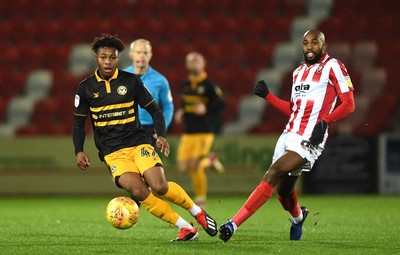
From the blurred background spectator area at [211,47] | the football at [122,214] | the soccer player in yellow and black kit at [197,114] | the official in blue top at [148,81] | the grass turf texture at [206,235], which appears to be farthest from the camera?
the blurred background spectator area at [211,47]

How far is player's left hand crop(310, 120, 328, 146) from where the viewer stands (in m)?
6.94

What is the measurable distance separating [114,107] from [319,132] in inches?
66.1

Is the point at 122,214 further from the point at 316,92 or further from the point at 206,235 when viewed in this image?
the point at 316,92

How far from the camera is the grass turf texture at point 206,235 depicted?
6.71 meters

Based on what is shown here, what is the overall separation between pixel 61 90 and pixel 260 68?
3.81 m

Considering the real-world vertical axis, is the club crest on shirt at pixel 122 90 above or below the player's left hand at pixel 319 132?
above

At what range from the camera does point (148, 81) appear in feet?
30.6

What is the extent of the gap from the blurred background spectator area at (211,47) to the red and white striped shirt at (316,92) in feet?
25.7

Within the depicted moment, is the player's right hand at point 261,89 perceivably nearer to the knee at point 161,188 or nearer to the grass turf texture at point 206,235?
the knee at point 161,188

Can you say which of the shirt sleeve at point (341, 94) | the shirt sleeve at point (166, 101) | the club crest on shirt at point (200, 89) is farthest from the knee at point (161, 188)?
the club crest on shirt at point (200, 89)

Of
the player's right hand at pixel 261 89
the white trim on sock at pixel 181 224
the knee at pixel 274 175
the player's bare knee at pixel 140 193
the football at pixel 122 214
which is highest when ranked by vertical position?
the player's right hand at pixel 261 89

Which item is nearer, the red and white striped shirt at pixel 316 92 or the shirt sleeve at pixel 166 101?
the red and white striped shirt at pixel 316 92

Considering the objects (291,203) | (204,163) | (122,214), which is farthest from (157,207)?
(204,163)

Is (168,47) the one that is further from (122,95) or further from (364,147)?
(122,95)
